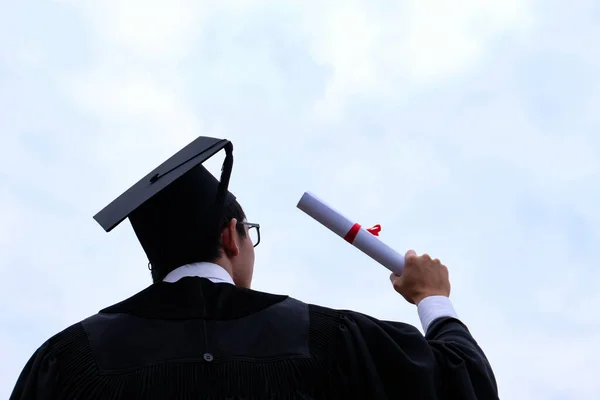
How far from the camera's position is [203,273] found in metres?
4.50

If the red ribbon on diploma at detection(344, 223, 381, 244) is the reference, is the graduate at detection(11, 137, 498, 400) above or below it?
below

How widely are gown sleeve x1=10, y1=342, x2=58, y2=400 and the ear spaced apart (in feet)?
A: 3.22

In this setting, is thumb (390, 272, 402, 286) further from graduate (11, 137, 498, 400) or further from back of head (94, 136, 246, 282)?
back of head (94, 136, 246, 282)

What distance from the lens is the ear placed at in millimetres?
4707

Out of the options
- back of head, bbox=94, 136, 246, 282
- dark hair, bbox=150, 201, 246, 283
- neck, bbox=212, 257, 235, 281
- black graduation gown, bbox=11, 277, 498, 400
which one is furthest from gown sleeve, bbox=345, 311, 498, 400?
back of head, bbox=94, 136, 246, 282

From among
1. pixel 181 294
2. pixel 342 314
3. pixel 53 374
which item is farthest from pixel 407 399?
pixel 53 374

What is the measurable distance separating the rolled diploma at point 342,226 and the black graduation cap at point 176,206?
0.47 m

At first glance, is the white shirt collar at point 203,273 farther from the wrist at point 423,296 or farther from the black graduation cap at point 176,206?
the wrist at point 423,296

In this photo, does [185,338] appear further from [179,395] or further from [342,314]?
[342,314]

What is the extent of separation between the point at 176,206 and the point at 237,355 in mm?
1095

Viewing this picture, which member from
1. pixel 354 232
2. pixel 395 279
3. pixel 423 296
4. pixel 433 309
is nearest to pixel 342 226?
pixel 354 232

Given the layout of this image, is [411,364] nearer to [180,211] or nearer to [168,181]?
[180,211]

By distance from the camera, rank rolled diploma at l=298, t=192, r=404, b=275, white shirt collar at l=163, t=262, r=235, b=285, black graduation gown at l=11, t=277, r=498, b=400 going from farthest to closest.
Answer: rolled diploma at l=298, t=192, r=404, b=275 < white shirt collar at l=163, t=262, r=235, b=285 < black graduation gown at l=11, t=277, r=498, b=400

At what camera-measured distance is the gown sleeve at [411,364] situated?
4.29m
